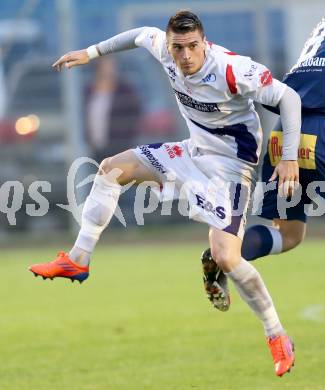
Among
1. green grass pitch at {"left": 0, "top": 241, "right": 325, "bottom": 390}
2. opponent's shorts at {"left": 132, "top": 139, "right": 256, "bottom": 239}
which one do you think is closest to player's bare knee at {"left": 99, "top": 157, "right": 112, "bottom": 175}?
opponent's shorts at {"left": 132, "top": 139, "right": 256, "bottom": 239}

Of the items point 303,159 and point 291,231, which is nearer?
point 303,159

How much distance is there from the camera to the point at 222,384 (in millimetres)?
7289

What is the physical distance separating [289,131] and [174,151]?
2.80 feet

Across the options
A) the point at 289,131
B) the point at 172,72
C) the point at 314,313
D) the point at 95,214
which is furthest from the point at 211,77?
the point at 314,313

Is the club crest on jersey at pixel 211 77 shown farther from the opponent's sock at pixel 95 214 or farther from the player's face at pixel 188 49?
the opponent's sock at pixel 95 214

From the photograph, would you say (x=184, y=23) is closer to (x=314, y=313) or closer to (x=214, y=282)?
(x=214, y=282)

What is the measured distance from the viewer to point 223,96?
24.1 feet

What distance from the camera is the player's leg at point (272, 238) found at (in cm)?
811

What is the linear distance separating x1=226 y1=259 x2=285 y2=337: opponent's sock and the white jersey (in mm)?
721

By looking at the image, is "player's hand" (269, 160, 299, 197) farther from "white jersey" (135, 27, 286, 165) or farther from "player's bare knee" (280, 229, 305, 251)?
"player's bare knee" (280, 229, 305, 251)

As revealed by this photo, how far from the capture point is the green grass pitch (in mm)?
7594

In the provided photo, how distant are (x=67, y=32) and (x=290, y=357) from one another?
10.7 metres

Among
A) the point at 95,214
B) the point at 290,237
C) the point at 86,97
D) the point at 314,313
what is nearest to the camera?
the point at 95,214

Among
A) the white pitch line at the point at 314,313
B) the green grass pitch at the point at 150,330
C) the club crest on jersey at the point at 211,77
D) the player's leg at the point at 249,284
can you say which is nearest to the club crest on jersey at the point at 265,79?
the club crest on jersey at the point at 211,77
